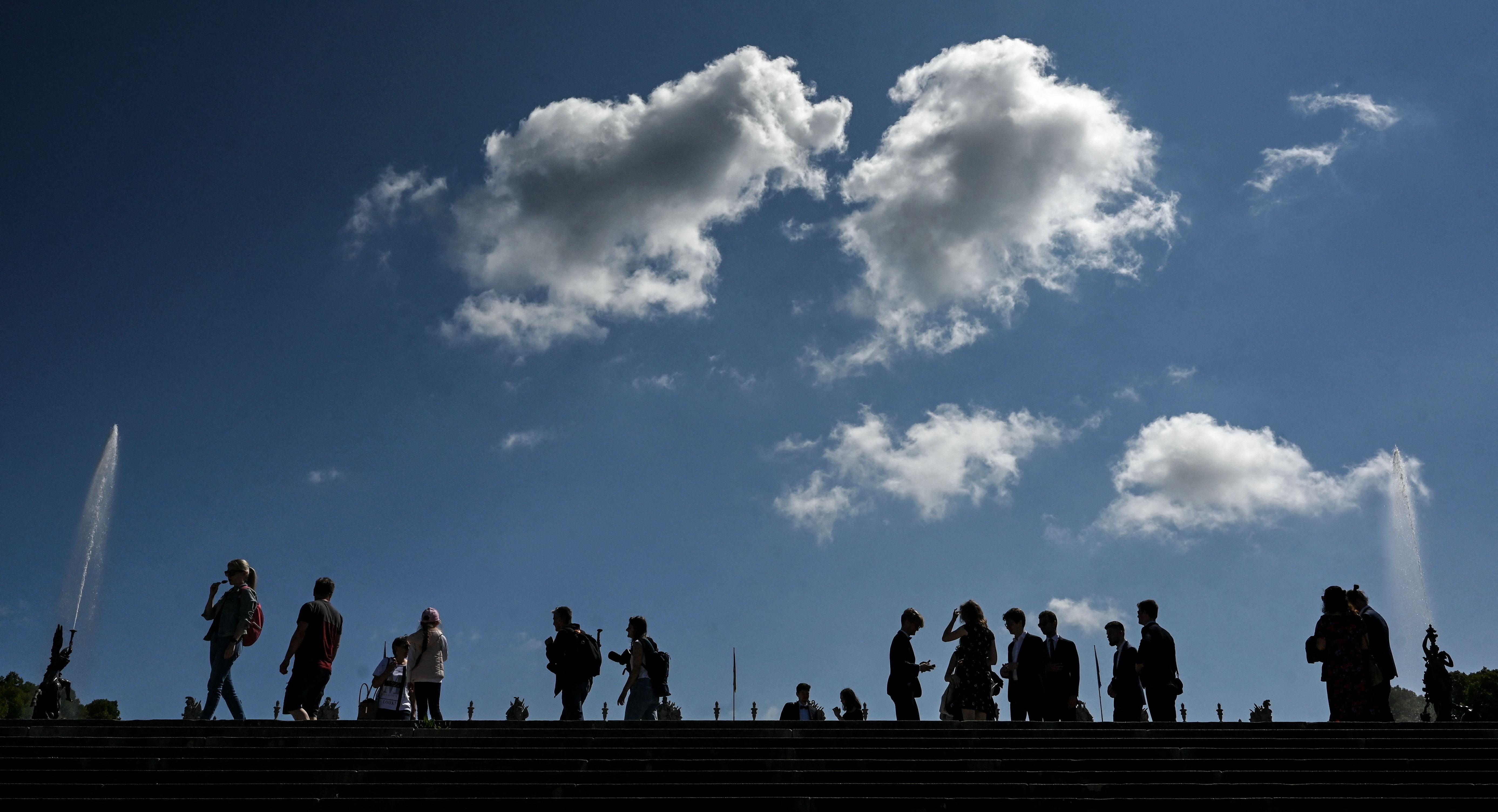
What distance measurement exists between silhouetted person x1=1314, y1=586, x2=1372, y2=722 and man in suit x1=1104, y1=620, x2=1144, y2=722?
208 centimetres

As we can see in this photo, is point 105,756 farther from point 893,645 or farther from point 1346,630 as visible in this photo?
point 1346,630

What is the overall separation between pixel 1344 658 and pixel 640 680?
27.1 feet

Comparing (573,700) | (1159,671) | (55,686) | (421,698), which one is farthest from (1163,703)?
(55,686)

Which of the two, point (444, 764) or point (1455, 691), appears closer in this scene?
point (444, 764)

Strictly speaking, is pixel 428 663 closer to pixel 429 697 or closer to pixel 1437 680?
pixel 429 697

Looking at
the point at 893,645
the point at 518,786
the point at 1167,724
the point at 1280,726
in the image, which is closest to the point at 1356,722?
the point at 1280,726

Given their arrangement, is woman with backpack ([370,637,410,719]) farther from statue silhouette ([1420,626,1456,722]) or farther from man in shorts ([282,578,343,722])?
statue silhouette ([1420,626,1456,722])

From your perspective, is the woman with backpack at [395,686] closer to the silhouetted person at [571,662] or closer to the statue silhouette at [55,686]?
the silhouetted person at [571,662]

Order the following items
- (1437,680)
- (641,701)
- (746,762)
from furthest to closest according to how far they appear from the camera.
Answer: (1437,680) < (641,701) < (746,762)

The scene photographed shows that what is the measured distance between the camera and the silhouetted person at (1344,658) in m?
13.5

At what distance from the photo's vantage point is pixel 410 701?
1359 cm

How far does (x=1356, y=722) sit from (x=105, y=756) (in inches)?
495

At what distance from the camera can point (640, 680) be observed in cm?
1442

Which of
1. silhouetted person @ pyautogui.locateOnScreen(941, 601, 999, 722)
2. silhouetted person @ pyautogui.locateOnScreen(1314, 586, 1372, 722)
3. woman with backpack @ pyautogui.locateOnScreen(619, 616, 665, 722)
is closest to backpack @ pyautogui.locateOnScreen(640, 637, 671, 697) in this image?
woman with backpack @ pyautogui.locateOnScreen(619, 616, 665, 722)
